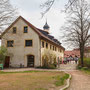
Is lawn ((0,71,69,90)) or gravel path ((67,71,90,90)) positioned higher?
lawn ((0,71,69,90))

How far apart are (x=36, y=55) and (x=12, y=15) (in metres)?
9.43

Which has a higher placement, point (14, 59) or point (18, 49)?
point (18, 49)

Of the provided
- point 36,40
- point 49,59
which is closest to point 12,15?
point 36,40

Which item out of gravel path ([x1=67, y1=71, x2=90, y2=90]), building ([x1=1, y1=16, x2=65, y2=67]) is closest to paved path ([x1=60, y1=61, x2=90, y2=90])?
gravel path ([x1=67, y1=71, x2=90, y2=90])

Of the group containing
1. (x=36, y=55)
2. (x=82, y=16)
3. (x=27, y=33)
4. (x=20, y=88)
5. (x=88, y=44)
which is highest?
(x=82, y=16)

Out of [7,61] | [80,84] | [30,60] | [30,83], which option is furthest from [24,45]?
[80,84]

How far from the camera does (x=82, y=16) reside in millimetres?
21391

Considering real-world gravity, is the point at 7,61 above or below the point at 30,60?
below

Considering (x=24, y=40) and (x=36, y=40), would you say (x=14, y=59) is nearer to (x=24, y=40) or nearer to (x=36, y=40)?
(x=24, y=40)

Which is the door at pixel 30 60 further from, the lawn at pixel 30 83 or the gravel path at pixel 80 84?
the gravel path at pixel 80 84

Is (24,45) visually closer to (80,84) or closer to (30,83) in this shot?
(30,83)

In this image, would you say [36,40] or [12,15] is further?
[36,40]

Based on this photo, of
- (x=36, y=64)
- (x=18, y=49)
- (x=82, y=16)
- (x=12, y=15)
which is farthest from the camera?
(x=18, y=49)

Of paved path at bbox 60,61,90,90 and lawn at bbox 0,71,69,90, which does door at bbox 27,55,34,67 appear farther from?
lawn at bbox 0,71,69,90
